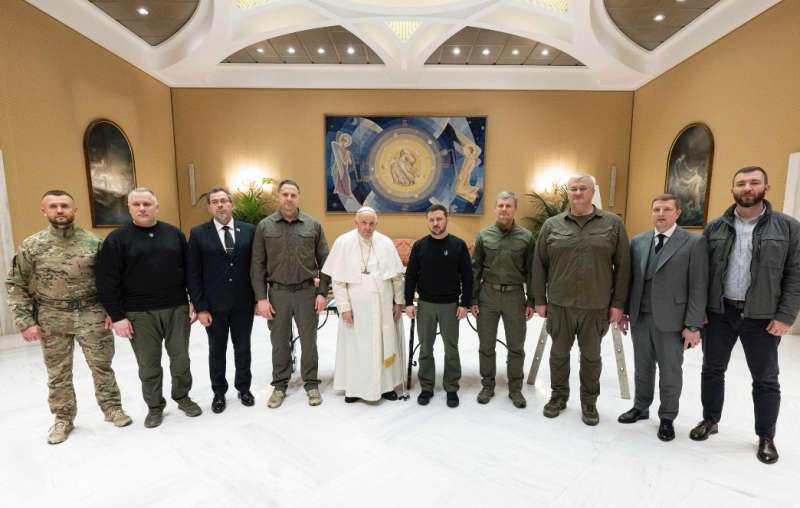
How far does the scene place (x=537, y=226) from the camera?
306 inches

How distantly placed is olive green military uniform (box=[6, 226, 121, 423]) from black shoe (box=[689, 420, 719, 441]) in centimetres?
444

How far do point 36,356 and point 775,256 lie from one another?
22.8 ft

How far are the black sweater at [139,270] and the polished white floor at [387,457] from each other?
1003 millimetres

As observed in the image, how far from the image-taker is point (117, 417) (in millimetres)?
2863

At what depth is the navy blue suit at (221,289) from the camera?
293 centimetres

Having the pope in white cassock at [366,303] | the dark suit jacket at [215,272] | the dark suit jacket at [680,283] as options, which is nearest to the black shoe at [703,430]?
the dark suit jacket at [680,283]

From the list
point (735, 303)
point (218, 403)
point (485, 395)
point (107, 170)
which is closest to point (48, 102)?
point (107, 170)

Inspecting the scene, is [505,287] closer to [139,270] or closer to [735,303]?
[735,303]

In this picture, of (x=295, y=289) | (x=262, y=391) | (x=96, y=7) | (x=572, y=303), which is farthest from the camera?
(x=96, y=7)

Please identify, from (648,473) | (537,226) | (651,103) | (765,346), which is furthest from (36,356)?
(651,103)

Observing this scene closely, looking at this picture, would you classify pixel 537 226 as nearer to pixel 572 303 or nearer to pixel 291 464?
pixel 572 303

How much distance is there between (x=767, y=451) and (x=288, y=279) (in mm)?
3671

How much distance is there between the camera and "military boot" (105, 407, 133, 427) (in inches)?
112

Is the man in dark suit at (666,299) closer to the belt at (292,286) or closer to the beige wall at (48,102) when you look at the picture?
the belt at (292,286)
